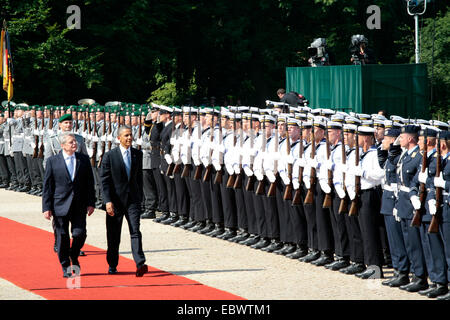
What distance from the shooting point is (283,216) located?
14.0 meters

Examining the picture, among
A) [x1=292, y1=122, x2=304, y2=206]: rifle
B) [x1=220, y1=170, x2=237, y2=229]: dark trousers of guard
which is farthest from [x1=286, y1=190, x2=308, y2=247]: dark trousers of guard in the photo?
[x1=220, y1=170, x2=237, y2=229]: dark trousers of guard

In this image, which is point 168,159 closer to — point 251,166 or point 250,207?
point 250,207

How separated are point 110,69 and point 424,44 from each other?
11.7 meters

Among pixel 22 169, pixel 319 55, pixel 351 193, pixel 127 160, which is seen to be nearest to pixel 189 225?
pixel 127 160

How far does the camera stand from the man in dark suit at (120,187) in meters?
12.2

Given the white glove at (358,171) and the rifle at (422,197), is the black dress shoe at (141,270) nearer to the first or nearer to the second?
the white glove at (358,171)

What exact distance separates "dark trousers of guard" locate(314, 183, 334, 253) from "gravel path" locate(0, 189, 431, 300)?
0.33m

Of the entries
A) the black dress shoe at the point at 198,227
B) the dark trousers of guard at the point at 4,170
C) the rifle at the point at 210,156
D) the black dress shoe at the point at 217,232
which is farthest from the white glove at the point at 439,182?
the dark trousers of guard at the point at 4,170

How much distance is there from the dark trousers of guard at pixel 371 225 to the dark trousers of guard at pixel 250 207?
2930mm

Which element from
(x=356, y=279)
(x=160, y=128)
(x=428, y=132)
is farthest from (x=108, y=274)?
(x=160, y=128)

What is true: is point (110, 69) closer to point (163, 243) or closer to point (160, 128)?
point (160, 128)

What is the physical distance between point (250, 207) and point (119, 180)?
3199mm

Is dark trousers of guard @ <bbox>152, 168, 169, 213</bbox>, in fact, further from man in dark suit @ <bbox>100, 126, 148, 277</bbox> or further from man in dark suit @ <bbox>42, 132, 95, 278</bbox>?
man in dark suit @ <bbox>42, 132, 95, 278</bbox>

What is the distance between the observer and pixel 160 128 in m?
18.1
